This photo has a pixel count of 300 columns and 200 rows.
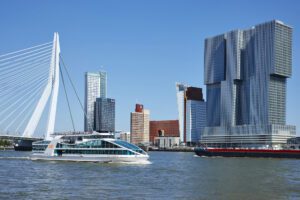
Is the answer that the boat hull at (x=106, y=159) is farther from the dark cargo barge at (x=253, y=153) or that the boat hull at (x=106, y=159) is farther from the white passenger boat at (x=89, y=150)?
the dark cargo barge at (x=253, y=153)

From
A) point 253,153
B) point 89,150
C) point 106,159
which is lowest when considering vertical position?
point 253,153

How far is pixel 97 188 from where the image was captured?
35.7 m

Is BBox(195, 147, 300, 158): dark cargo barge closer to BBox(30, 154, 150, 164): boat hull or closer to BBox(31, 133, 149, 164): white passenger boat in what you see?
BBox(31, 133, 149, 164): white passenger boat

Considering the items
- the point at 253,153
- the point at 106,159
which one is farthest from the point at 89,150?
the point at 253,153

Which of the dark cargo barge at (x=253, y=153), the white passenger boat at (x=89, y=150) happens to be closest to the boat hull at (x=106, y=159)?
the white passenger boat at (x=89, y=150)

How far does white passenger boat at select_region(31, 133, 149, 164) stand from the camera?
65.6 m

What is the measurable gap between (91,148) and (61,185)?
30.8m

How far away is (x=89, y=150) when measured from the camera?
225 feet

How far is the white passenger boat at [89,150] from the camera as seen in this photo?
215 feet

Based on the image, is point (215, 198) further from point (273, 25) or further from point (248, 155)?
point (273, 25)

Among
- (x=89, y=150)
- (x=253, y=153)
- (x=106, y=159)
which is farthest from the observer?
(x=253, y=153)

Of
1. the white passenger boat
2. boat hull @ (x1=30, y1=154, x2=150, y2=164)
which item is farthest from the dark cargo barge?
boat hull @ (x1=30, y1=154, x2=150, y2=164)

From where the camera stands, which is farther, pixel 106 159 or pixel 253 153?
pixel 253 153

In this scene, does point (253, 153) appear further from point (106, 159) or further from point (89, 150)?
point (106, 159)
